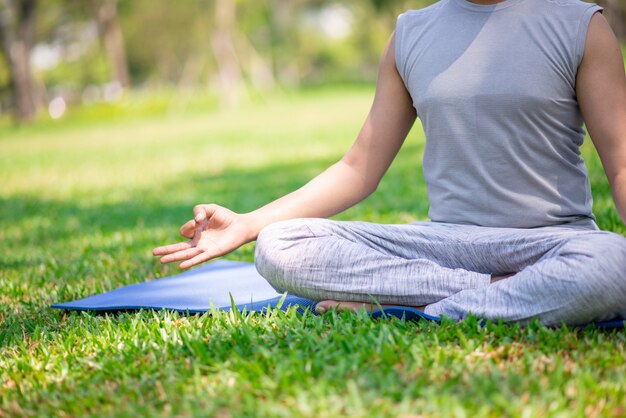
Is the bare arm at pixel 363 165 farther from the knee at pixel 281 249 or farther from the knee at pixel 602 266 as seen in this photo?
the knee at pixel 602 266

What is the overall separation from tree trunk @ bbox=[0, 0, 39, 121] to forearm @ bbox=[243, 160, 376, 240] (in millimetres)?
24316

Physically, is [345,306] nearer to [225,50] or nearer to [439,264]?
[439,264]

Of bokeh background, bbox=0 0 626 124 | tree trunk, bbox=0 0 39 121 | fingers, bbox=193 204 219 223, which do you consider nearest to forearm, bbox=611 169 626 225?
fingers, bbox=193 204 219 223

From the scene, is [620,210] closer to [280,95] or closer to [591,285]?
[591,285]

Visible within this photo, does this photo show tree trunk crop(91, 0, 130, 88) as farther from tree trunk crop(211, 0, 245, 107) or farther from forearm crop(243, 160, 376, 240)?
forearm crop(243, 160, 376, 240)

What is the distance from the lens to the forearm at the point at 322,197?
2.39 metres

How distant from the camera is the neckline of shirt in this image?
2223mm

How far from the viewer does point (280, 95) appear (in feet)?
88.9

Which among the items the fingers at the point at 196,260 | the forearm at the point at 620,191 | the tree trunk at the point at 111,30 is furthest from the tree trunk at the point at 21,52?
the forearm at the point at 620,191

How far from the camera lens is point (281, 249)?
2184 millimetres

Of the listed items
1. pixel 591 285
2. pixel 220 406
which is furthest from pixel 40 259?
pixel 591 285

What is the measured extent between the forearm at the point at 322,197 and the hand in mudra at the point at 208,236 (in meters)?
0.07

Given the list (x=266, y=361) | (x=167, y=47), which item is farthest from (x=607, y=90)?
(x=167, y=47)

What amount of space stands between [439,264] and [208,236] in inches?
28.8
